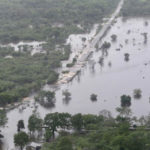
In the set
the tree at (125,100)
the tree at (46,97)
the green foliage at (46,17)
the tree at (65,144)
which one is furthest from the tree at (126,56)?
A: the tree at (65,144)

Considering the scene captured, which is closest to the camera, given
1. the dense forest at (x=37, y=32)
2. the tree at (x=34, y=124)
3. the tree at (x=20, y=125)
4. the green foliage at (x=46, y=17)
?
the tree at (x=34, y=124)

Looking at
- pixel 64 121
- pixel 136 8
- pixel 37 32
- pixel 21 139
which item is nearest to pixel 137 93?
pixel 64 121

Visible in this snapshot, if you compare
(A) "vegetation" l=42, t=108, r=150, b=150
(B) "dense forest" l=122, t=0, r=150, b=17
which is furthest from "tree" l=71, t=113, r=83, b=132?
(B) "dense forest" l=122, t=0, r=150, b=17

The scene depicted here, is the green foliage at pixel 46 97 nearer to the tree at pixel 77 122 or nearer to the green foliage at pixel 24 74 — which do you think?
the green foliage at pixel 24 74

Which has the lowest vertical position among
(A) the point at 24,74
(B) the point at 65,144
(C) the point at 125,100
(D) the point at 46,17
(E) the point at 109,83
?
(B) the point at 65,144

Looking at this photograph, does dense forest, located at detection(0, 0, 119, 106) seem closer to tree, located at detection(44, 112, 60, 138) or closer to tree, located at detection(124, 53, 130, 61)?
tree, located at detection(124, 53, 130, 61)

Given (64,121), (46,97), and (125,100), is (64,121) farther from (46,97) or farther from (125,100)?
(46,97)
